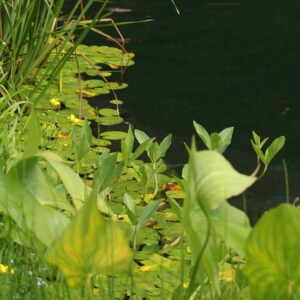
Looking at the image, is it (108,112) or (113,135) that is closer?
(113,135)

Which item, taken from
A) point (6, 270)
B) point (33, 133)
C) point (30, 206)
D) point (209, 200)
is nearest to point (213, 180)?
point (209, 200)

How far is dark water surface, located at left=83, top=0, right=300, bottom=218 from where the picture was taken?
3.52 m

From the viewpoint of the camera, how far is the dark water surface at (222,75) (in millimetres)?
3523

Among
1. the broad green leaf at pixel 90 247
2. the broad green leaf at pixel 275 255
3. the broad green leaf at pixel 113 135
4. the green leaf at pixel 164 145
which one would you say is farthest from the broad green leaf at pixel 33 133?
the broad green leaf at pixel 113 135

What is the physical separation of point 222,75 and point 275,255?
271cm

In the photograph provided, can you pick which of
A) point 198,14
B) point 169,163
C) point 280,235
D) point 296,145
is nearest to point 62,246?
point 280,235

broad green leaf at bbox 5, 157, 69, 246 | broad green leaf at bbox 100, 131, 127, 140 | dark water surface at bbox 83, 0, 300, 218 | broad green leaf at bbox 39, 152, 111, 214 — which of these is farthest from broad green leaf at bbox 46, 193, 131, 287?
broad green leaf at bbox 100, 131, 127, 140

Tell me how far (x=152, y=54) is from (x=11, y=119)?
1525mm

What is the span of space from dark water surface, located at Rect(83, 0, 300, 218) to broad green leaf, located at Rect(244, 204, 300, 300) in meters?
1.50

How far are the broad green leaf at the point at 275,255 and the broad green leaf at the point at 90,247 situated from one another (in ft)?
0.71

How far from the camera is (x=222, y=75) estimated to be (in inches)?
163

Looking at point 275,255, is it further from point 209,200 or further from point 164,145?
point 164,145

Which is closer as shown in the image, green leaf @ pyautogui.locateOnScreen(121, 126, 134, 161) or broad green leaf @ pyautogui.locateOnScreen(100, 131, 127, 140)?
green leaf @ pyautogui.locateOnScreen(121, 126, 134, 161)

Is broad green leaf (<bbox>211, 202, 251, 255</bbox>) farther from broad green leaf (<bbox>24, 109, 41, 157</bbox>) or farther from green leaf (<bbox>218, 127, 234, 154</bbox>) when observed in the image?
green leaf (<bbox>218, 127, 234, 154</bbox>)
